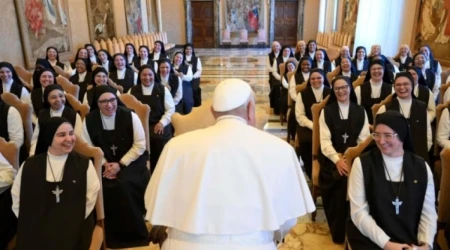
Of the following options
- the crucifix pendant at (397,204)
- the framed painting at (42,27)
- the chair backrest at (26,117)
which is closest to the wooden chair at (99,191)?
the chair backrest at (26,117)

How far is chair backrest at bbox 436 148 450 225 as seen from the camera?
2428mm

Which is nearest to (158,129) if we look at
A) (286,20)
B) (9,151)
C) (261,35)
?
(9,151)

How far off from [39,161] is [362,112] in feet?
9.18

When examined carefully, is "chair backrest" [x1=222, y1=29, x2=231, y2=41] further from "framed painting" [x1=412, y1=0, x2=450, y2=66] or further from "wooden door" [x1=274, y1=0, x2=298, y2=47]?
"framed painting" [x1=412, y1=0, x2=450, y2=66]

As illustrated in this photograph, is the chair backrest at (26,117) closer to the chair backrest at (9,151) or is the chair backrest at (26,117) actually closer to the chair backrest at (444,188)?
the chair backrest at (9,151)

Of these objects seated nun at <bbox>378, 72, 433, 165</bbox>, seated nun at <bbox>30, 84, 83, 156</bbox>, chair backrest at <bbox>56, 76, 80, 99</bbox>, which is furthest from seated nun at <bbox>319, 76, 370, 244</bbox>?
chair backrest at <bbox>56, 76, 80, 99</bbox>

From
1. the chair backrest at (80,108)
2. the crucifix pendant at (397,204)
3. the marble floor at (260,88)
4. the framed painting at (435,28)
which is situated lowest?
the marble floor at (260,88)

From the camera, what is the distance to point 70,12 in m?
9.91

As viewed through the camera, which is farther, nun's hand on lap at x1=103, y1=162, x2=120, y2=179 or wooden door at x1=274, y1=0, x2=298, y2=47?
wooden door at x1=274, y1=0, x2=298, y2=47

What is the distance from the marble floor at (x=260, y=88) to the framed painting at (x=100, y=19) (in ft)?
11.3

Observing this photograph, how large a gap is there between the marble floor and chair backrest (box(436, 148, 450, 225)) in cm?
101

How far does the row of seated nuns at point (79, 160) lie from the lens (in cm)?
236

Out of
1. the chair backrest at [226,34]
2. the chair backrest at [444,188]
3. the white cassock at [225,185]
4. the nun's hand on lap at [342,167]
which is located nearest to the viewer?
the white cassock at [225,185]

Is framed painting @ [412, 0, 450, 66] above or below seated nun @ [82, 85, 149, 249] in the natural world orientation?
above
